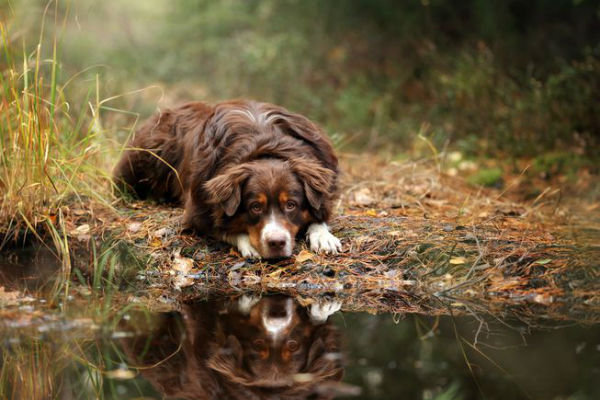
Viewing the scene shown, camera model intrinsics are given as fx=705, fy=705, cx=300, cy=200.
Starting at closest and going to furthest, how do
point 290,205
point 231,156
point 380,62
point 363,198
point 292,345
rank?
1. point 292,345
2. point 290,205
3. point 231,156
4. point 363,198
5. point 380,62

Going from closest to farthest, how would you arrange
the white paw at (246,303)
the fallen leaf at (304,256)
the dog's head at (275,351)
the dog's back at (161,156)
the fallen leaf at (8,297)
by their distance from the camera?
the dog's head at (275,351) → the white paw at (246,303) → the fallen leaf at (8,297) → the fallen leaf at (304,256) → the dog's back at (161,156)

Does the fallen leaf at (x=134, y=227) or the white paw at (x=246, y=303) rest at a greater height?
the white paw at (x=246, y=303)

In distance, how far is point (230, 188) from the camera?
5.02 meters

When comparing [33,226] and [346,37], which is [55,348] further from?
[346,37]

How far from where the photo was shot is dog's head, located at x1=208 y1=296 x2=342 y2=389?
3.25 meters

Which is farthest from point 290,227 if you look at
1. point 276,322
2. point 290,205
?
point 276,322

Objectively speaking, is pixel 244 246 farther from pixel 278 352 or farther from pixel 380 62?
pixel 380 62

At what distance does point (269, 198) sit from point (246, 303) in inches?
34.4

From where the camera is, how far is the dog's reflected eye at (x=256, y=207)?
5.05 metres

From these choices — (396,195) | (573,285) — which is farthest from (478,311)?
(396,195)

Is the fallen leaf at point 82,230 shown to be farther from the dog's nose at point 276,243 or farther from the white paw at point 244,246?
the dog's nose at point 276,243

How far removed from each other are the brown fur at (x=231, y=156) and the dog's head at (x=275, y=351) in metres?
1.16

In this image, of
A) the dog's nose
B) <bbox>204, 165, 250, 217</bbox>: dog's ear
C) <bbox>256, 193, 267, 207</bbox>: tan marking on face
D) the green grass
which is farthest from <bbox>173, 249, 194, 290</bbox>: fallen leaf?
the green grass

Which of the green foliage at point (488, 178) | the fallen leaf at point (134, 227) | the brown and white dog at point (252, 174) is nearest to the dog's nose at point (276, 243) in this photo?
the brown and white dog at point (252, 174)
